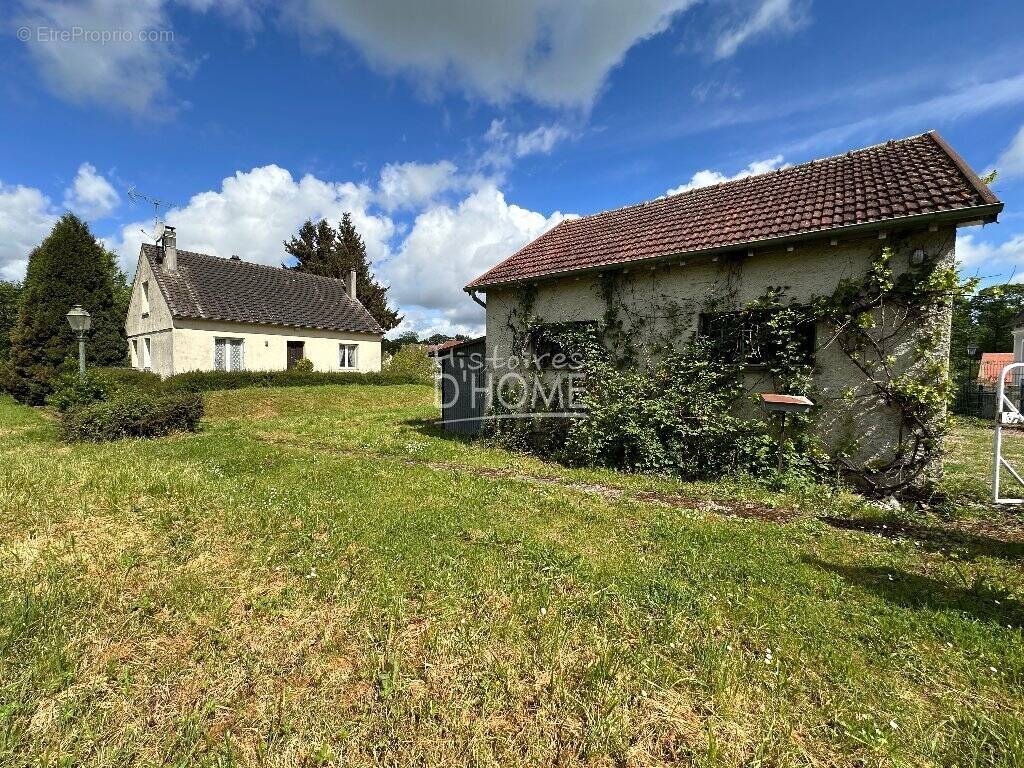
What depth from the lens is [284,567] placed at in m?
3.71

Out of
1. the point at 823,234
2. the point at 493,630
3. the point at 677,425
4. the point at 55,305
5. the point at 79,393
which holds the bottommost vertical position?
the point at 493,630

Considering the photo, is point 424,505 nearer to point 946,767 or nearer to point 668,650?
point 668,650

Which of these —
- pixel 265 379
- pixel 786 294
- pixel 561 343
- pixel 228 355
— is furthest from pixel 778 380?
pixel 228 355

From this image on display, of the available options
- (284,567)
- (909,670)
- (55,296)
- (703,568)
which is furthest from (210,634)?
(55,296)

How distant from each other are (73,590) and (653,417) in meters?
6.77

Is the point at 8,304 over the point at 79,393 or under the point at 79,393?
over

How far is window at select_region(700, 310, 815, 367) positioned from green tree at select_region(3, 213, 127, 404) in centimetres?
2270

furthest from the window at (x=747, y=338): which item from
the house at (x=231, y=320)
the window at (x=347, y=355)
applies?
the window at (x=347, y=355)

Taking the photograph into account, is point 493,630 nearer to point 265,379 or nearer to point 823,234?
point 823,234

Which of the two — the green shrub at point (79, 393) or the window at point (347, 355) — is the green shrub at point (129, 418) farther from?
the window at point (347, 355)

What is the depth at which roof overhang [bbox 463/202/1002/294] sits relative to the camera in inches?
219

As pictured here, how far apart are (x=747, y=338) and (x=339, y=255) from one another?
36.7 m

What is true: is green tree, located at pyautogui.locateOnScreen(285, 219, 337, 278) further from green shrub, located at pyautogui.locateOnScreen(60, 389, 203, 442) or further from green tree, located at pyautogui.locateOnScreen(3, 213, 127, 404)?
green shrub, located at pyautogui.locateOnScreen(60, 389, 203, 442)

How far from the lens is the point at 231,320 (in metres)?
19.8
